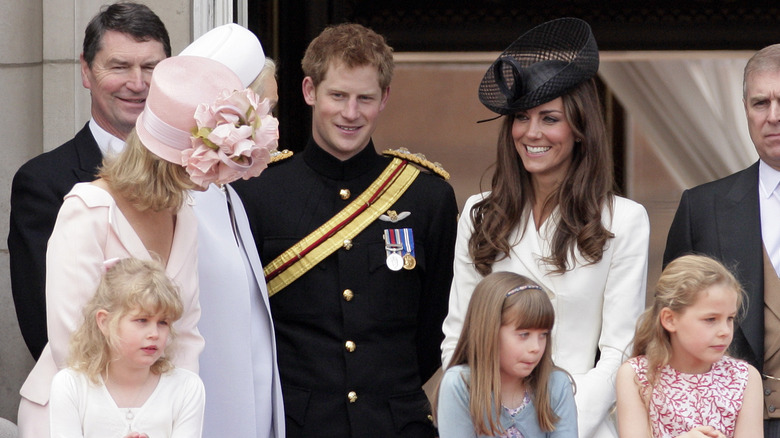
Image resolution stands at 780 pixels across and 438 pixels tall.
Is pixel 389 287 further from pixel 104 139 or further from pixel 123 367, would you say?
pixel 123 367

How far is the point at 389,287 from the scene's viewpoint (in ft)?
13.6

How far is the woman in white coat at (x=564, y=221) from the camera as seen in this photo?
3.79 m

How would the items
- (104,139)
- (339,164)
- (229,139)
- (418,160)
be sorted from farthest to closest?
(418,160)
(339,164)
(104,139)
(229,139)

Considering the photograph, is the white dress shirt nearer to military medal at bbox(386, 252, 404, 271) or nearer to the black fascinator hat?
the black fascinator hat

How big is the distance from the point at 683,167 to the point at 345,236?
4719 mm

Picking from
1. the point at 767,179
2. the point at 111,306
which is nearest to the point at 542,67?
the point at 767,179

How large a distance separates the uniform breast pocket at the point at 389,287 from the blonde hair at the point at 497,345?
1.88 feet

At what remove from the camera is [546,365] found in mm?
3566

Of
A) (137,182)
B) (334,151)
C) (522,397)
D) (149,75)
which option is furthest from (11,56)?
(522,397)

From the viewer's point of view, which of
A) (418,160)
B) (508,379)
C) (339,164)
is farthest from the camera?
(418,160)

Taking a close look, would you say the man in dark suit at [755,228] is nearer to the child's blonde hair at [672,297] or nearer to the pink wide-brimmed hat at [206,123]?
the child's blonde hair at [672,297]

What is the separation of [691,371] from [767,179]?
0.74 m

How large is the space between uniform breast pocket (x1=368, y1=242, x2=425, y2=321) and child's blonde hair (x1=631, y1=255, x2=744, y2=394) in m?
0.77

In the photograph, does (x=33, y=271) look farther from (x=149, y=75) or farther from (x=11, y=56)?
(x=11, y=56)
